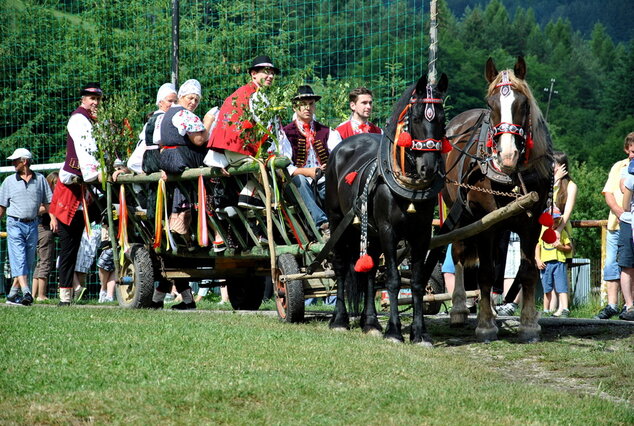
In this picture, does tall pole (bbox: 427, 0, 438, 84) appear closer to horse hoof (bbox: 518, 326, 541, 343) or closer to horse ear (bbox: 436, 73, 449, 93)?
horse ear (bbox: 436, 73, 449, 93)

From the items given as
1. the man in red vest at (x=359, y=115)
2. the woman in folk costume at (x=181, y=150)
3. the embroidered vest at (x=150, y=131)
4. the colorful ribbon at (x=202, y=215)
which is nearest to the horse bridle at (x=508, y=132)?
the man in red vest at (x=359, y=115)

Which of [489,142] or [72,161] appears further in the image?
[72,161]

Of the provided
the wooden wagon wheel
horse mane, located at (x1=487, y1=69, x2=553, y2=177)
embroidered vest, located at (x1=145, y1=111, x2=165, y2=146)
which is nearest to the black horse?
the wooden wagon wheel

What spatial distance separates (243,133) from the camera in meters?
9.30

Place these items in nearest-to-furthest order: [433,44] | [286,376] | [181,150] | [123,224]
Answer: [286,376] → [181,150] → [123,224] → [433,44]

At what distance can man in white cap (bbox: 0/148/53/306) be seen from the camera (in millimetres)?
12789

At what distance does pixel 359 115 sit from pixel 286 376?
16.6 ft

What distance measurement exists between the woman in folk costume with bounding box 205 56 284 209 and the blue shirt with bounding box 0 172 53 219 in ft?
13.6

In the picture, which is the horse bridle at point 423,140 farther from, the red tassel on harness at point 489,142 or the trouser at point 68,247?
the trouser at point 68,247

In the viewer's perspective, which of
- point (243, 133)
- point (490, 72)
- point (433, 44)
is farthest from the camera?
point (433, 44)

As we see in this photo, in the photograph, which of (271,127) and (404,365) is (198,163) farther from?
(404,365)

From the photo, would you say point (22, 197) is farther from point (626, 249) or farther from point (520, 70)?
point (626, 249)

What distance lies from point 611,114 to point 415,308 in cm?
8811

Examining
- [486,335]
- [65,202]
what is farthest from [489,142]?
[65,202]
